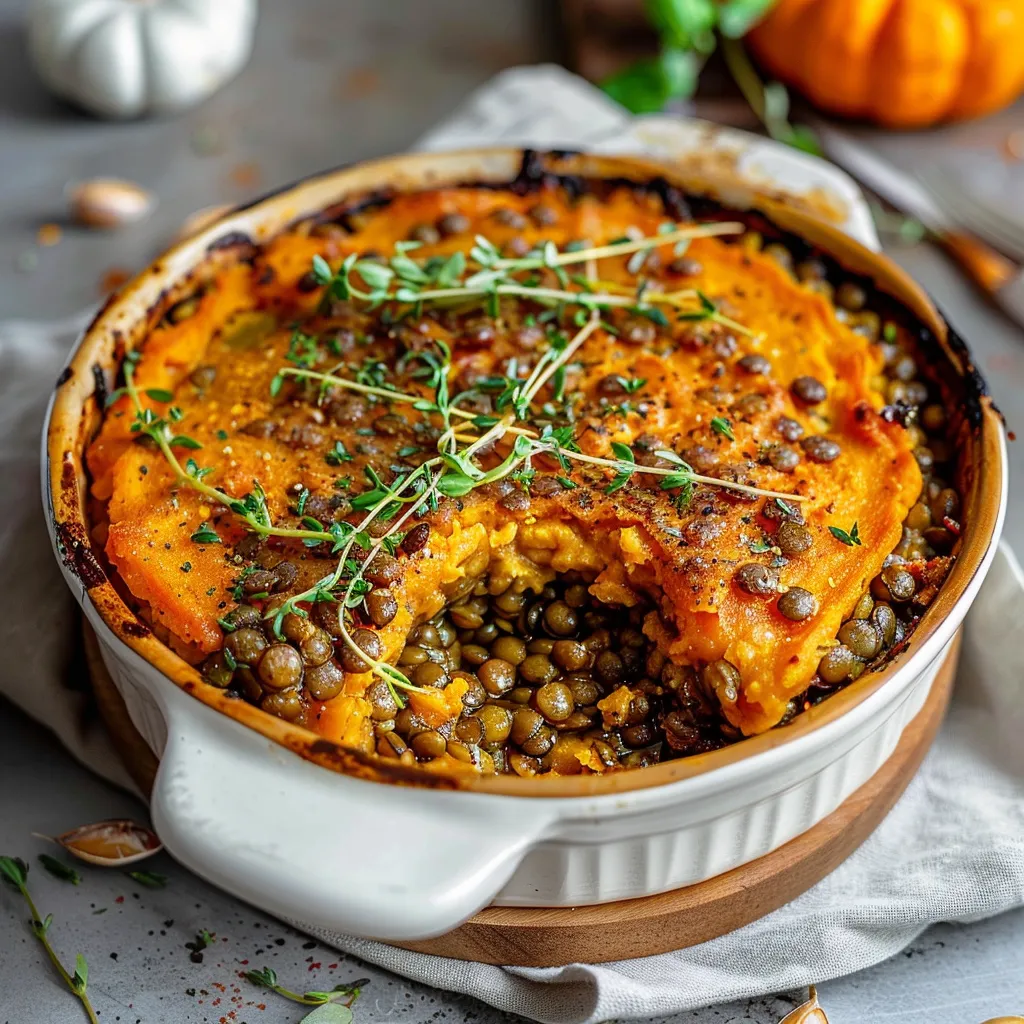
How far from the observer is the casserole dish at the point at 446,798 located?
5.82ft

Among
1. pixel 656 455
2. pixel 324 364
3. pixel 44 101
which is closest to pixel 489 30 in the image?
pixel 44 101

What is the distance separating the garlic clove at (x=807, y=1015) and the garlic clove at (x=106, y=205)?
2.86 metres

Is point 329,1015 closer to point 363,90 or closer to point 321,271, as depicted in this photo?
→ point 321,271

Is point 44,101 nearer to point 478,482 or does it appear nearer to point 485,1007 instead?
point 478,482

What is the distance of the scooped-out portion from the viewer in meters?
2.09

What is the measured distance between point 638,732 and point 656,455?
1.59 feet

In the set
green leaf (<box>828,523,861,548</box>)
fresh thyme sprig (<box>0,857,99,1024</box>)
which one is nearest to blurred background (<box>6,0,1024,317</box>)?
green leaf (<box>828,523,861,548</box>)

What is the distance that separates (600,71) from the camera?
13.4 feet

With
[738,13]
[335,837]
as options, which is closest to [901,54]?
[738,13]

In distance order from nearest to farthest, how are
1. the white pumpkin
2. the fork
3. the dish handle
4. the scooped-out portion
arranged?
the dish handle < the scooped-out portion < the fork < the white pumpkin

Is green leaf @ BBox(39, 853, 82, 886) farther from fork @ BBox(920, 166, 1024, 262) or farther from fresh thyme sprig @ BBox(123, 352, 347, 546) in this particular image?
fork @ BBox(920, 166, 1024, 262)

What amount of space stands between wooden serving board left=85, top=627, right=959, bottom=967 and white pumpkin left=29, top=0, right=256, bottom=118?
241 cm

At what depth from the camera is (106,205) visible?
3.77 m

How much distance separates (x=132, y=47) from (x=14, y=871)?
263 centimetres
